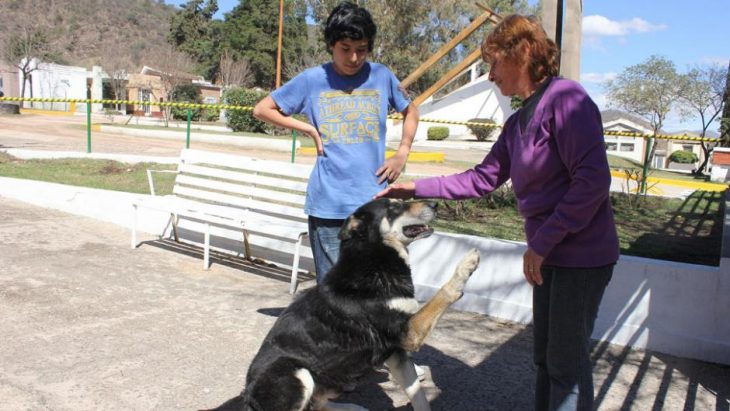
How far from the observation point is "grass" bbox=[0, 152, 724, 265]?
268 inches

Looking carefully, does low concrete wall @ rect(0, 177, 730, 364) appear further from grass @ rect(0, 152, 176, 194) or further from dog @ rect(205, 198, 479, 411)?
grass @ rect(0, 152, 176, 194)

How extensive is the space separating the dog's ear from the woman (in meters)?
0.89

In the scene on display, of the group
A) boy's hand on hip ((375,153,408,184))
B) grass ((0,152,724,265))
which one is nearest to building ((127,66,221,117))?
grass ((0,152,724,265))

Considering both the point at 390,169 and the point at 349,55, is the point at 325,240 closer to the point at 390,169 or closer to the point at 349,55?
the point at 390,169

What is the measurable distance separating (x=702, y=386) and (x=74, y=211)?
8254 mm

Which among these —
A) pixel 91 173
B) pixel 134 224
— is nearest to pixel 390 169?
pixel 134 224

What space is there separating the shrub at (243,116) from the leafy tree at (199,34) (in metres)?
41.2

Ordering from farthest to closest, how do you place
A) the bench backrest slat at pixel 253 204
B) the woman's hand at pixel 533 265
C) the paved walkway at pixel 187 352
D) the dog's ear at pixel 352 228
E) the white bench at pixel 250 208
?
the bench backrest slat at pixel 253 204 < the white bench at pixel 250 208 < the paved walkway at pixel 187 352 < the dog's ear at pixel 352 228 < the woman's hand at pixel 533 265

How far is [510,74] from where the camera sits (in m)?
2.62

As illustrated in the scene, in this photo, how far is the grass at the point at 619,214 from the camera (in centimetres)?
680

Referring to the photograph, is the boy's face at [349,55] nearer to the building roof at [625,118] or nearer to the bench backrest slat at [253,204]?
the bench backrest slat at [253,204]

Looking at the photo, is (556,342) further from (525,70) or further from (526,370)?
(526,370)

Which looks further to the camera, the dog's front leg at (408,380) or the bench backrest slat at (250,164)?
the bench backrest slat at (250,164)

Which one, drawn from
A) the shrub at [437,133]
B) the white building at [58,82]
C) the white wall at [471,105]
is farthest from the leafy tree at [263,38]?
the shrub at [437,133]
